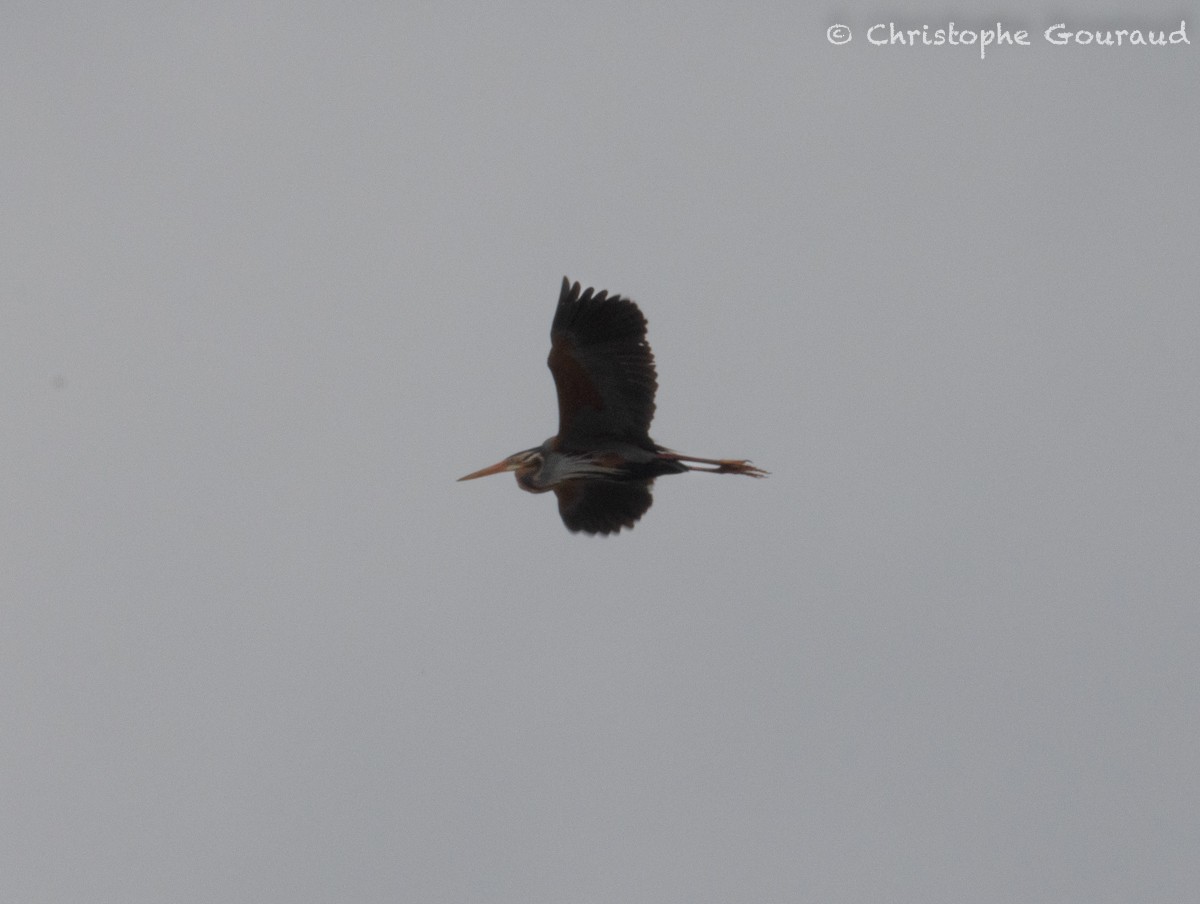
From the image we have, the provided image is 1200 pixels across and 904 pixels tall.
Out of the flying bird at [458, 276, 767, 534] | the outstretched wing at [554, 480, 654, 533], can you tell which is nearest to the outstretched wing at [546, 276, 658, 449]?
the flying bird at [458, 276, 767, 534]

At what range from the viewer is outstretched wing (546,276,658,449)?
63.7 feet

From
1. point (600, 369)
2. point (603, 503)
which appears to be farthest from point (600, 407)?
point (603, 503)

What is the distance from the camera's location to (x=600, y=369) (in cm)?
1958

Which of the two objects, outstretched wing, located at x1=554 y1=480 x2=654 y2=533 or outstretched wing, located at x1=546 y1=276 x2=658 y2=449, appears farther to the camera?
outstretched wing, located at x1=554 y1=480 x2=654 y2=533

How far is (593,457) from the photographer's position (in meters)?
19.9

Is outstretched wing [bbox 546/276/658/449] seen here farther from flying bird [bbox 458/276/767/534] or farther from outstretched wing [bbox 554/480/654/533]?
outstretched wing [bbox 554/480/654/533]

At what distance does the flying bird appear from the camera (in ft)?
63.8

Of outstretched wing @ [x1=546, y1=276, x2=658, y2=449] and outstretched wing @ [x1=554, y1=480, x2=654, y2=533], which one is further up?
outstretched wing @ [x1=546, y1=276, x2=658, y2=449]

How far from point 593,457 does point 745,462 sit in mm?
1467

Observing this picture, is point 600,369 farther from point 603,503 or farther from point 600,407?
point 603,503

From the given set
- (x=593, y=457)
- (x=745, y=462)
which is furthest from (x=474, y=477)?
(x=745, y=462)

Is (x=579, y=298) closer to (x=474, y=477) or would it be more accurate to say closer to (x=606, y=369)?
(x=606, y=369)

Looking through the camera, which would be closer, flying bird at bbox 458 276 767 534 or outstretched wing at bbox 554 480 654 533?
flying bird at bbox 458 276 767 534

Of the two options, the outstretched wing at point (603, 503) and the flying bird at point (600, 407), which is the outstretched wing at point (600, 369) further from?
the outstretched wing at point (603, 503)
